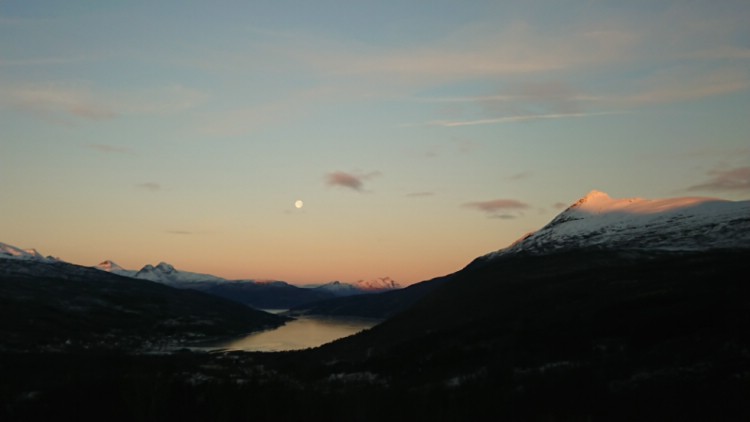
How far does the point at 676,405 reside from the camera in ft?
77.5

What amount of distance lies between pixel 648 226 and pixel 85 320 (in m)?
133

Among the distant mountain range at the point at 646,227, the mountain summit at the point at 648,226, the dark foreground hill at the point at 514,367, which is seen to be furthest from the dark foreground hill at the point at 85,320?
the mountain summit at the point at 648,226

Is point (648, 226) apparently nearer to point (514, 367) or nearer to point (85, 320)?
point (514, 367)

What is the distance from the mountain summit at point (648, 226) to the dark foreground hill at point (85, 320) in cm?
9352

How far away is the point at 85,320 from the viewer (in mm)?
132875

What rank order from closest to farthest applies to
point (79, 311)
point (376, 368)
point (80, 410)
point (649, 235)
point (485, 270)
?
point (80, 410) → point (376, 368) → point (649, 235) → point (485, 270) → point (79, 311)

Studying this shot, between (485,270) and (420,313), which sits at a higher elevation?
(485,270)

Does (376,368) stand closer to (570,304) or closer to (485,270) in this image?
(570,304)

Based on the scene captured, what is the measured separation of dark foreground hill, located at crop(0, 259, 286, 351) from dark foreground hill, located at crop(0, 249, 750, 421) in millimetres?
42571

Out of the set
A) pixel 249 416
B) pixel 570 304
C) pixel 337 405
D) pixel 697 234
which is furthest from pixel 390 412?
pixel 697 234

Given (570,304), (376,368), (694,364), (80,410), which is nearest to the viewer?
(80,410)

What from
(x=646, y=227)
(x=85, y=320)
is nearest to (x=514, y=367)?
(x=646, y=227)

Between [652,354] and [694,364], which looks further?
[652,354]

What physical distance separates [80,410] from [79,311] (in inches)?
5712
